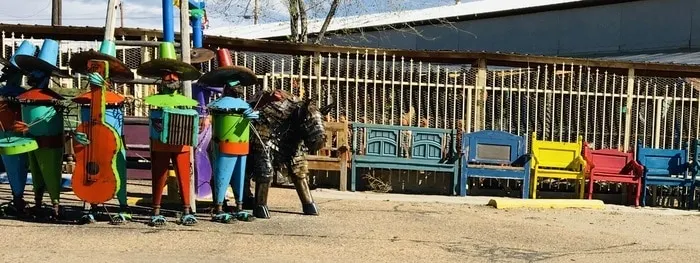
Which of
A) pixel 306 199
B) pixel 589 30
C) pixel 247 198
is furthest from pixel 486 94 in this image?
pixel 589 30

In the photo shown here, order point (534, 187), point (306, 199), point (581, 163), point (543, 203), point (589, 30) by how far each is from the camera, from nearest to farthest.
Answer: point (306, 199)
point (543, 203)
point (581, 163)
point (534, 187)
point (589, 30)

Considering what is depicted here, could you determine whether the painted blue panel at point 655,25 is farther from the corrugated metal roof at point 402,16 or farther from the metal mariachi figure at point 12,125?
the metal mariachi figure at point 12,125

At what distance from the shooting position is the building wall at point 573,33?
1981 cm

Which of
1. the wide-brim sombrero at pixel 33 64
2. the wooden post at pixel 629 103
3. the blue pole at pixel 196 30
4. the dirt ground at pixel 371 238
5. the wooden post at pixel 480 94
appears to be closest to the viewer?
the dirt ground at pixel 371 238

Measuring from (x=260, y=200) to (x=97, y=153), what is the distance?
189 centimetres

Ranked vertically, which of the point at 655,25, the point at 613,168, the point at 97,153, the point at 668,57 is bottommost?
the point at 613,168

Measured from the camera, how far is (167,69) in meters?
6.95

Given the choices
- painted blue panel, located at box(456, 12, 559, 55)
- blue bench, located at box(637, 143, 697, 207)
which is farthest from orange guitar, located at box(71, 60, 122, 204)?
painted blue panel, located at box(456, 12, 559, 55)

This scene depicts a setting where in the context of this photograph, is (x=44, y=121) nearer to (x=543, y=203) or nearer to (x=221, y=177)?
(x=221, y=177)

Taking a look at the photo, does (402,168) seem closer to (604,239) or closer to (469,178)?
(469,178)

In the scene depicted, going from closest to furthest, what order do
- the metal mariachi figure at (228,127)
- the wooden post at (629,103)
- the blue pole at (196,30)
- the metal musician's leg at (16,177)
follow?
1. the metal musician's leg at (16,177)
2. the metal mariachi figure at (228,127)
3. the blue pole at (196,30)
4. the wooden post at (629,103)

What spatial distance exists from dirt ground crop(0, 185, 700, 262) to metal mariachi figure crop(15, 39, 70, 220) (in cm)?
48

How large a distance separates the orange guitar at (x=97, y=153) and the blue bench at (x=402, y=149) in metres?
4.98

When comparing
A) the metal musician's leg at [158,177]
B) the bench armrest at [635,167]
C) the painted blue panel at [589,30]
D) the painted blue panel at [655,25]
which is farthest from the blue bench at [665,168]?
the painted blue panel at [589,30]
